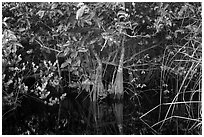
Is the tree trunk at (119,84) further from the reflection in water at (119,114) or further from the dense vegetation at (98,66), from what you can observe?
the reflection in water at (119,114)

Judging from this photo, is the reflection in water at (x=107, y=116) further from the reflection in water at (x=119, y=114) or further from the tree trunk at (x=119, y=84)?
the tree trunk at (x=119, y=84)

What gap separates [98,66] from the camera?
3.80 metres

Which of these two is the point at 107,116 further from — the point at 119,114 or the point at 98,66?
the point at 98,66

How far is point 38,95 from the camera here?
3711 millimetres

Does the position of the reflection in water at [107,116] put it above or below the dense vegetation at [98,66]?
below

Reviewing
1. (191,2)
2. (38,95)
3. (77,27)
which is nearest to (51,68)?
(38,95)

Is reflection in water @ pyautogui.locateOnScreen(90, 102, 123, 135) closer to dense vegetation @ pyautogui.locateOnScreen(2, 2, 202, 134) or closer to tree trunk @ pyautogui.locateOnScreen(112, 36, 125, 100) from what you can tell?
dense vegetation @ pyautogui.locateOnScreen(2, 2, 202, 134)

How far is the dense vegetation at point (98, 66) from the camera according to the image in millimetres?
3039

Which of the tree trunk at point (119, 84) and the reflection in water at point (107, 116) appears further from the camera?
the tree trunk at point (119, 84)

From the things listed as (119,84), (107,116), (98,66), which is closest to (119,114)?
(107,116)

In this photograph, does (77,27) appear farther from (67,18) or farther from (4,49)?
(4,49)

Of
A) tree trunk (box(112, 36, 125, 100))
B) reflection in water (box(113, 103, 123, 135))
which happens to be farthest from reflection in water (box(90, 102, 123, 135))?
tree trunk (box(112, 36, 125, 100))

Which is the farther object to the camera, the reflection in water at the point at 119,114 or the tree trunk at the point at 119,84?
the tree trunk at the point at 119,84

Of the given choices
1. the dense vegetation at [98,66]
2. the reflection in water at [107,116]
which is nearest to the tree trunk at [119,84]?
the dense vegetation at [98,66]
